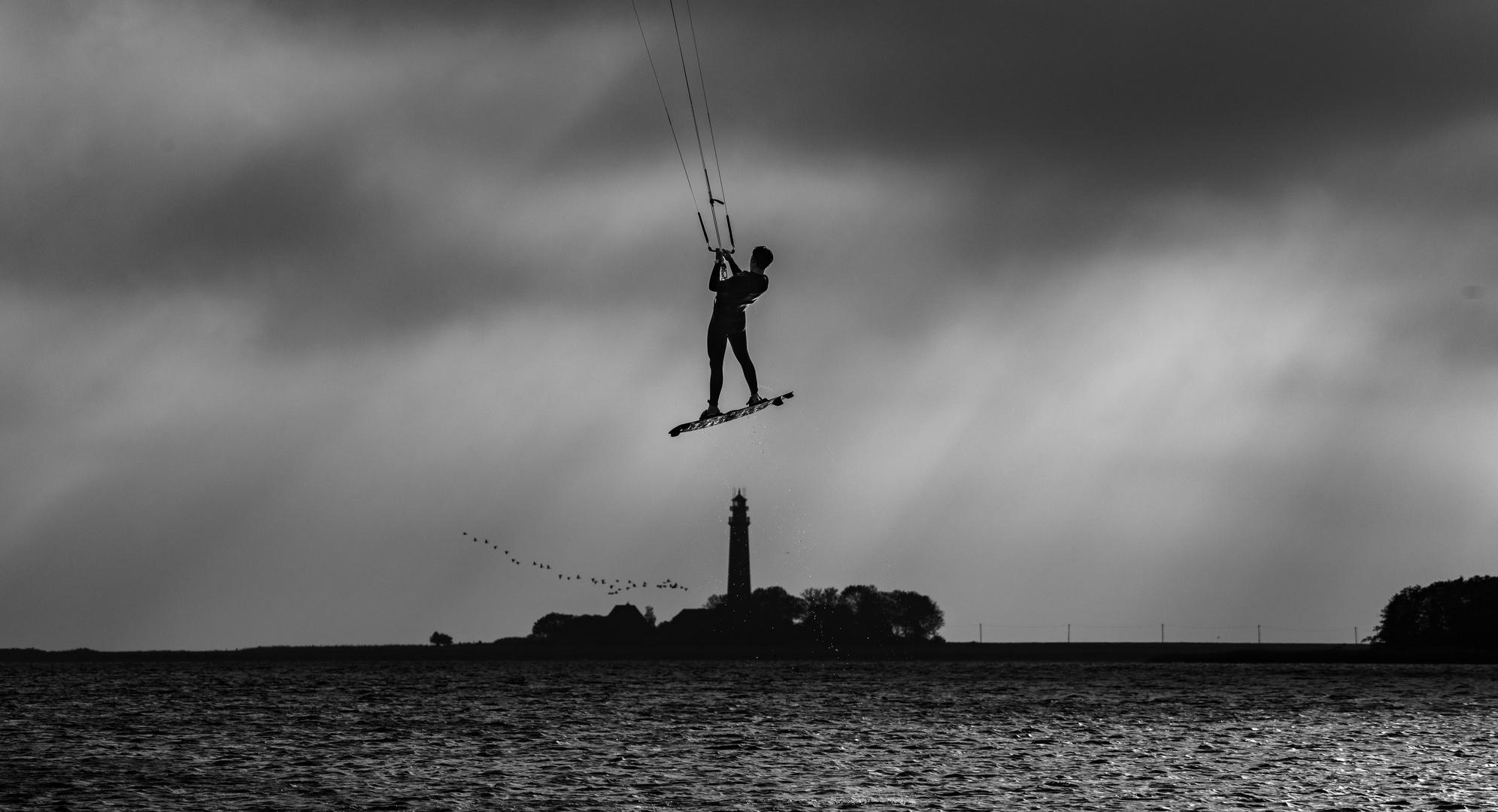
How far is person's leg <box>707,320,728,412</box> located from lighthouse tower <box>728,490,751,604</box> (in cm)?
16109

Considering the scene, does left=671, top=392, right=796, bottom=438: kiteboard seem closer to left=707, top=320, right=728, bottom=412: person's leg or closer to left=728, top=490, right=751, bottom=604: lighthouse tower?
left=707, top=320, right=728, bottom=412: person's leg

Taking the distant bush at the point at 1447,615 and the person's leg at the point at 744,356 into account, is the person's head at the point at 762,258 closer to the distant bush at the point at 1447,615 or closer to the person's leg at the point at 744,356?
the person's leg at the point at 744,356

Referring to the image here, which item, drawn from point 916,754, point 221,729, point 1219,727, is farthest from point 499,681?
point 916,754

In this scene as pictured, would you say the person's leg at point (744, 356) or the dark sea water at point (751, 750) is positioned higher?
the person's leg at point (744, 356)

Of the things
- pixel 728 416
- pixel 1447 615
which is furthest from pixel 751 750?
pixel 1447 615

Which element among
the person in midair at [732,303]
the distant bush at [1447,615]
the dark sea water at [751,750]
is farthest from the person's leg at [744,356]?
the distant bush at [1447,615]

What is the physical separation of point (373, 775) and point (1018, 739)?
2702 cm

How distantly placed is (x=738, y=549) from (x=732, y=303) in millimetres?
166472

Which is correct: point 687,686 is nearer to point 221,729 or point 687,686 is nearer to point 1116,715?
point 1116,715

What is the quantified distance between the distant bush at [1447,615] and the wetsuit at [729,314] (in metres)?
154

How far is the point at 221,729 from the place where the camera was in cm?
6775

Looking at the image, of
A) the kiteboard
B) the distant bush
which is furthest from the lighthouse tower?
the kiteboard

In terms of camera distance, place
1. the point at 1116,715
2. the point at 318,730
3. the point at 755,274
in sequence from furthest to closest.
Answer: the point at 1116,715 → the point at 318,730 → the point at 755,274

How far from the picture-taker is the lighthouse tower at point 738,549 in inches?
7672
